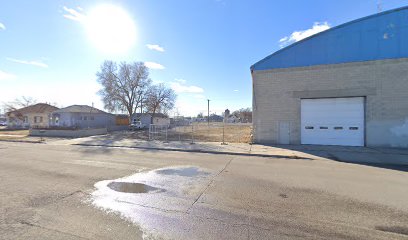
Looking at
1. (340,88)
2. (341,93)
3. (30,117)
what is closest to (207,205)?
(341,93)

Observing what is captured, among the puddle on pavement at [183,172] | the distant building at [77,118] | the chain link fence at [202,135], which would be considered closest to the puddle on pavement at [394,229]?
the puddle on pavement at [183,172]

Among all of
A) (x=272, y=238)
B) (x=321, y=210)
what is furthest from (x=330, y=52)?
(x=272, y=238)

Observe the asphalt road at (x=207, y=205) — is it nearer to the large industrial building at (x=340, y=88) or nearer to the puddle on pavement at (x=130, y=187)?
the puddle on pavement at (x=130, y=187)

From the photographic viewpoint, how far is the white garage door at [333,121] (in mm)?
15273

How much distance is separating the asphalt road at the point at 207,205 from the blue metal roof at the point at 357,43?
10.1 metres

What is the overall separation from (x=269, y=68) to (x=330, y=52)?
4.25 m

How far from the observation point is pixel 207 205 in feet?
15.9

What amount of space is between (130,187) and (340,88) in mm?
15461

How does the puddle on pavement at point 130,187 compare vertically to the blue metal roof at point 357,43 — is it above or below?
below

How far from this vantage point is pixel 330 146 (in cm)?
1511

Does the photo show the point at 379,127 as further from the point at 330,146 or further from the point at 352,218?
the point at 352,218

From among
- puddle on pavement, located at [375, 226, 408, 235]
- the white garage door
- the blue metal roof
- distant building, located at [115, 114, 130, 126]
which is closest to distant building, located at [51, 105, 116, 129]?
distant building, located at [115, 114, 130, 126]

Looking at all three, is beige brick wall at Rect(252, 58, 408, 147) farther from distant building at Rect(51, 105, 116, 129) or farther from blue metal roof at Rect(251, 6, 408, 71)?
distant building at Rect(51, 105, 116, 129)

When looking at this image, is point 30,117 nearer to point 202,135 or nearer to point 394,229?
point 202,135
